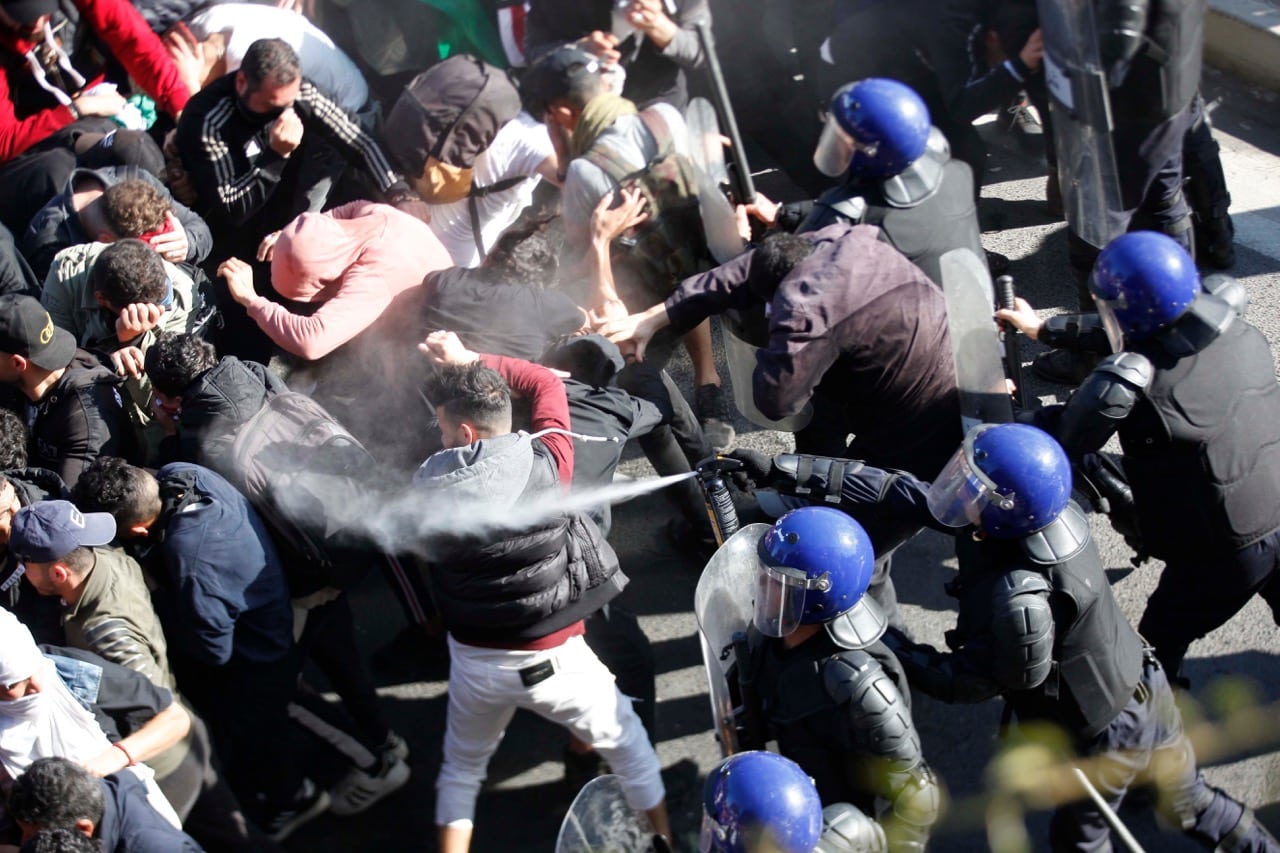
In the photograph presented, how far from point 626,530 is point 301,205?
2117 millimetres

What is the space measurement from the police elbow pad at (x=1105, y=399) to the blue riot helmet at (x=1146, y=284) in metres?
0.11

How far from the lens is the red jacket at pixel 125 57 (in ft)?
18.4

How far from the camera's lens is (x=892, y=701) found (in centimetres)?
283

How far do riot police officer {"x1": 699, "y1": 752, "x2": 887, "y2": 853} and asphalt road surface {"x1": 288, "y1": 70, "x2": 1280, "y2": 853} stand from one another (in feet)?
4.60

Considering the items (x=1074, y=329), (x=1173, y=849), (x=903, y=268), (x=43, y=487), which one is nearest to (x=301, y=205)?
(x=43, y=487)

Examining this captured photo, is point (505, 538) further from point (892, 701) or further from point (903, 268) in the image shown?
point (903, 268)

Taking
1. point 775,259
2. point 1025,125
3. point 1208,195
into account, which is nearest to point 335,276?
point 775,259

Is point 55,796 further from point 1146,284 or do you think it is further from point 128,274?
point 1146,284

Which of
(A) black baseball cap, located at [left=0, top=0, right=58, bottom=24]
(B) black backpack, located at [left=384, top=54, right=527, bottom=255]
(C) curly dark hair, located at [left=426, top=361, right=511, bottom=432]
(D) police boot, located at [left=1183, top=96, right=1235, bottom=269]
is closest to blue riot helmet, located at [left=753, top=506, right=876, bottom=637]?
(C) curly dark hair, located at [left=426, top=361, right=511, bottom=432]

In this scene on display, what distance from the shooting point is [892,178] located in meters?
4.13

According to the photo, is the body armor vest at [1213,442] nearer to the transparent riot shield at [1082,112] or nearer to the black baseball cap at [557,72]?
the transparent riot shield at [1082,112]

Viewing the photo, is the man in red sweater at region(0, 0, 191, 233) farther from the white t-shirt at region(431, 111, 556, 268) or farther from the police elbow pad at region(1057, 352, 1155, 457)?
the police elbow pad at region(1057, 352, 1155, 457)

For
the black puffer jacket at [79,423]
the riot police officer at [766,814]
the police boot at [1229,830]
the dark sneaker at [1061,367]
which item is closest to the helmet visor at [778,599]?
the riot police officer at [766,814]

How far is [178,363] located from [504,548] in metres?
1.31
